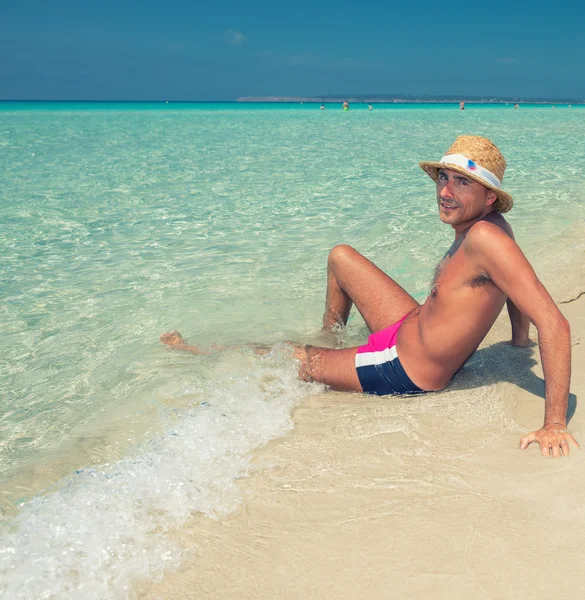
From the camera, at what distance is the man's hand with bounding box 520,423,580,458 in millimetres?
2484

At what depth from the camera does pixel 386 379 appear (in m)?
3.14

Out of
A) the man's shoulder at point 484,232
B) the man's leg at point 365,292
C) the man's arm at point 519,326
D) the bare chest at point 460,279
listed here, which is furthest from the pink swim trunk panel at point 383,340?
the man's shoulder at point 484,232

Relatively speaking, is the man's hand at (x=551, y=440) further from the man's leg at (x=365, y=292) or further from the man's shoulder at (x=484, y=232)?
the man's leg at (x=365, y=292)

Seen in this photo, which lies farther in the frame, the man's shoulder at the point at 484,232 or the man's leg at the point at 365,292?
the man's leg at the point at 365,292

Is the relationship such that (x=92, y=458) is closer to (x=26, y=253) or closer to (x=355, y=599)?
(x=355, y=599)

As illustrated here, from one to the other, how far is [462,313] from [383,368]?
543 mm

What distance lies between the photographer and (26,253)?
669 cm

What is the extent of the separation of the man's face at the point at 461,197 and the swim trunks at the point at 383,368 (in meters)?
0.69

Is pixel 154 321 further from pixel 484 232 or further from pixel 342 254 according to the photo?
pixel 484 232

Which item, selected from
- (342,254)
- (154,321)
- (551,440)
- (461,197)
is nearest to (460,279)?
(461,197)

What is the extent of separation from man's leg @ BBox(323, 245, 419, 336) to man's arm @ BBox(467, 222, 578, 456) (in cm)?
101

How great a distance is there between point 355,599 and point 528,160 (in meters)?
14.7

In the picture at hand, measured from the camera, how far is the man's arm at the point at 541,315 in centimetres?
246

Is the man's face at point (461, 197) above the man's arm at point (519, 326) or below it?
above
